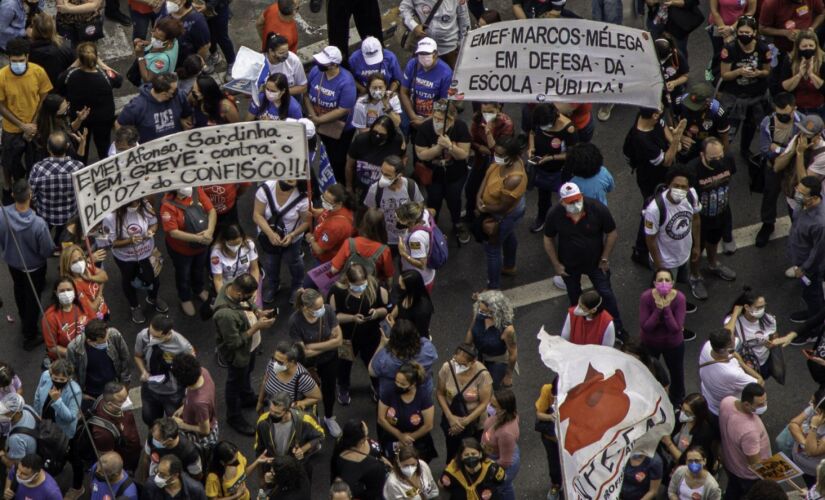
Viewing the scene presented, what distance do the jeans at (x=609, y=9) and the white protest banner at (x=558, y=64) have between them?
2.87 m

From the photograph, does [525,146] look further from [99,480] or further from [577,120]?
[99,480]

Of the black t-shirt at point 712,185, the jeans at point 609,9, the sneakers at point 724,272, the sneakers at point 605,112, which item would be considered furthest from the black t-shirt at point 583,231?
the jeans at point 609,9

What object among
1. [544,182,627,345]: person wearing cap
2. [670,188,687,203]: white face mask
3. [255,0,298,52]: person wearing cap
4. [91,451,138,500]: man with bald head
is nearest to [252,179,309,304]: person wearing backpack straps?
[544,182,627,345]: person wearing cap

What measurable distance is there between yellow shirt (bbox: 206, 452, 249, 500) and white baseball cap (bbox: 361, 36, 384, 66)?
523 centimetres

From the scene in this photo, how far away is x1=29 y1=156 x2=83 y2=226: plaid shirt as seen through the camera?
49.6 ft

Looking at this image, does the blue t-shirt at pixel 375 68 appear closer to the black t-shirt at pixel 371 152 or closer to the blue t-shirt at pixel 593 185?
the black t-shirt at pixel 371 152

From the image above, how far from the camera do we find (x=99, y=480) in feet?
41.2

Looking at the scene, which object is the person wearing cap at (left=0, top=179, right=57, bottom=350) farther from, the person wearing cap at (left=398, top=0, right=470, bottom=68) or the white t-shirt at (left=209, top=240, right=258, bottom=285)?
the person wearing cap at (left=398, top=0, right=470, bottom=68)

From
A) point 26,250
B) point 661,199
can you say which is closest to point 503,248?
point 661,199

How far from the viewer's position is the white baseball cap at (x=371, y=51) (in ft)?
54.1

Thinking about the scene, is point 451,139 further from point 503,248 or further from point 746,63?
point 746,63

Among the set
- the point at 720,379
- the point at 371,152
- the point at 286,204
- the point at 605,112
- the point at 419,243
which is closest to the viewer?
the point at 720,379

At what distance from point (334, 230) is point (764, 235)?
14.4 feet

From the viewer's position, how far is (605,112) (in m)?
17.7
